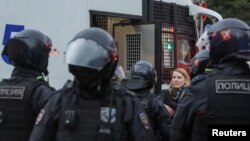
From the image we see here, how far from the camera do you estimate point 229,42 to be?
10.9 feet

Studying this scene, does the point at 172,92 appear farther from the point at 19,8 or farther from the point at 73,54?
the point at 73,54

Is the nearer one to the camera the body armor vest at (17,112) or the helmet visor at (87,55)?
the helmet visor at (87,55)

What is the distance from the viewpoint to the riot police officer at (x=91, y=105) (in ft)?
9.34

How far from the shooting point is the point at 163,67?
328 inches

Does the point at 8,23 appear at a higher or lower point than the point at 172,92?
higher

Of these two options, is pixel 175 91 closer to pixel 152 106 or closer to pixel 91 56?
pixel 152 106

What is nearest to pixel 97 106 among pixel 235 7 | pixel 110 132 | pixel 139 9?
pixel 110 132

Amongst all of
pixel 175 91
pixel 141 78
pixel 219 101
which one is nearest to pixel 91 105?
pixel 219 101

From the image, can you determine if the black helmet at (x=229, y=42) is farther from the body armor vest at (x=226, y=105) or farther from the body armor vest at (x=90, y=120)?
the body armor vest at (x=90, y=120)

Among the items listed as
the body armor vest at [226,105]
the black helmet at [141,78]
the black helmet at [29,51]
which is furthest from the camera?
the black helmet at [141,78]

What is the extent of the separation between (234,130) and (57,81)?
356 cm

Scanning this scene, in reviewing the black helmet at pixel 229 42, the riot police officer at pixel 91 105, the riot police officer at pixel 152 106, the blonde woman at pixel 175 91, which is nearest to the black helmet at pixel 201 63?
the riot police officer at pixel 152 106

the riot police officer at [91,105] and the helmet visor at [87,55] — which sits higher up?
the helmet visor at [87,55]

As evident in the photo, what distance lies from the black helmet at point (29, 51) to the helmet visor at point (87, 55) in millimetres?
971
